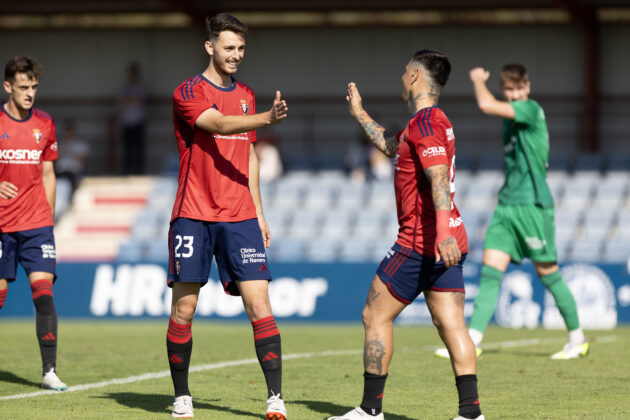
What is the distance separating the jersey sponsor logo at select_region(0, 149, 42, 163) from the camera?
7.31m

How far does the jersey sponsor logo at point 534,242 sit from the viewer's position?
882 centimetres

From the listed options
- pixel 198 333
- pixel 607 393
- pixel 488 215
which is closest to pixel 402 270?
pixel 607 393

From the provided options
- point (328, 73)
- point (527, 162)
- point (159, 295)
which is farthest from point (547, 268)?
point (328, 73)

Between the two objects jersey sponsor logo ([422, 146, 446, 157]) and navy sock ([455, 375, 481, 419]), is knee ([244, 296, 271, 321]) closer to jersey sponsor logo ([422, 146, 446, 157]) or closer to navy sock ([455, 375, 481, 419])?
navy sock ([455, 375, 481, 419])

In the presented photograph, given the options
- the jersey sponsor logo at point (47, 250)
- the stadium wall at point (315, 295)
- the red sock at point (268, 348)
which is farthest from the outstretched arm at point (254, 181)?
the stadium wall at point (315, 295)

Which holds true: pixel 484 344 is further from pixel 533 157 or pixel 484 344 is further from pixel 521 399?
pixel 521 399

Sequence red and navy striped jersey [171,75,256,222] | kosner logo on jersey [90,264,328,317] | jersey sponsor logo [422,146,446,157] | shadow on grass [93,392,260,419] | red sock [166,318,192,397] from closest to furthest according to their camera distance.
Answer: jersey sponsor logo [422,146,446,157] < red and navy striped jersey [171,75,256,222] < red sock [166,318,192,397] < shadow on grass [93,392,260,419] < kosner logo on jersey [90,264,328,317]

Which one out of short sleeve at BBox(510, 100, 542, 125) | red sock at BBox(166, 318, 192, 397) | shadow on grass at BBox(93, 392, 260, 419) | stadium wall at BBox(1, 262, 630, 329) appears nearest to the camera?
red sock at BBox(166, 318, 192, 397)

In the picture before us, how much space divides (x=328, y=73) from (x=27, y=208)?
15908 mm

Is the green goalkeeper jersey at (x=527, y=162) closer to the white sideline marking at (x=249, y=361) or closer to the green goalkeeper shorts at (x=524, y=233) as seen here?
the green goalkeeper shorts at (x=524, y=233)

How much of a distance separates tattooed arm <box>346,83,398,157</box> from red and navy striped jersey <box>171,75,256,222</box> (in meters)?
0.63

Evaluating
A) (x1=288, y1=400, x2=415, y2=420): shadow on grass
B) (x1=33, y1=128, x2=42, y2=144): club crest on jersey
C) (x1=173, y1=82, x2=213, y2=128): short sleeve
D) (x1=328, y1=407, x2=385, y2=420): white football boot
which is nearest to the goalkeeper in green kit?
(x1=288, y1=400, x2=415, y2=420): shadow on grass

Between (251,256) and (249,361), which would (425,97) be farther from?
(249,361)

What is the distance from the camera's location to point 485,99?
292 inches
